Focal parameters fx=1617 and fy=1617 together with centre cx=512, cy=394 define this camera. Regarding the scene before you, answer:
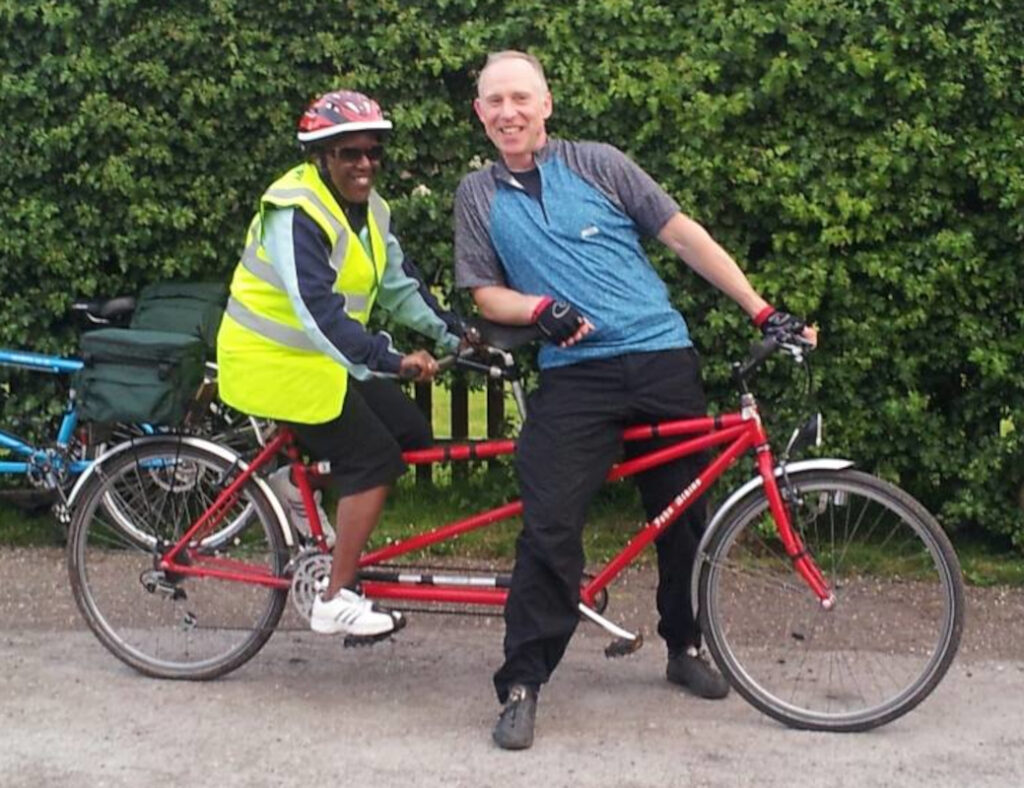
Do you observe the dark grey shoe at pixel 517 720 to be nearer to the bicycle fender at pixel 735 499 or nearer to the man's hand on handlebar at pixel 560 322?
the bicycle fender at pixel 735 499

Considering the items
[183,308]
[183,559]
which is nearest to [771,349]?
[183,559]

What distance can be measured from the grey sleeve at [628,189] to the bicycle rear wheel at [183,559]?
4.71 ft

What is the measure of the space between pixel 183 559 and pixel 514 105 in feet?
5.95

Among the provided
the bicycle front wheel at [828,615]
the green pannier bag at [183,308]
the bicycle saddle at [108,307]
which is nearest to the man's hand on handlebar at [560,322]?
the bicycle front wheel at [828,615]

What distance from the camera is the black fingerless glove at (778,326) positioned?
4.54 m

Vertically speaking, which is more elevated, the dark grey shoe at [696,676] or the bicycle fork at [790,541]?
the bicycle fork at [790,541]

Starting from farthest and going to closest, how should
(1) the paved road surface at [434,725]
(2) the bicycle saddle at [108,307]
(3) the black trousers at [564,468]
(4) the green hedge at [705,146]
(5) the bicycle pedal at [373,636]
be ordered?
1. (2) the bicycle saddle at [108,307]
2. (4) the green hedge at [705,146]
3. (5) the bicycle pedal at [373,636]
4. (3) the black trousers at [564,468]
5. (1) the paved road surface at [434,725]

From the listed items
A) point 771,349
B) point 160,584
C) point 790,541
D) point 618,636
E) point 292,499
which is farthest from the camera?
point 160,584

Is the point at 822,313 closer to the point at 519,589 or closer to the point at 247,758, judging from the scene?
the point at 519,589

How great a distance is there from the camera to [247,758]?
455 cm

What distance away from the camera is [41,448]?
651cm

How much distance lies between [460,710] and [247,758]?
0.70 metres

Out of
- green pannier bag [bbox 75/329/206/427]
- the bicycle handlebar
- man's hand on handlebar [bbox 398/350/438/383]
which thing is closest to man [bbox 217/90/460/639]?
man's hand on handlebar [bbox 398/350/438/383]

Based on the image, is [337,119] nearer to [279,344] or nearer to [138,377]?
[279,344]
